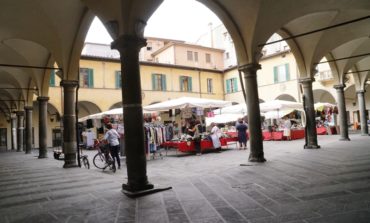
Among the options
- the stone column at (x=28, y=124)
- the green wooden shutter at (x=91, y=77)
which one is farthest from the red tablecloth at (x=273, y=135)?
the green wooden shutter at (x=91, y=77)

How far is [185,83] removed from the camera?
3022 centimetres

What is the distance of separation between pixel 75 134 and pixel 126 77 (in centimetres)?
Result: 518

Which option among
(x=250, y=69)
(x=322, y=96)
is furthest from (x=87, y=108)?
(x=250, y=69)

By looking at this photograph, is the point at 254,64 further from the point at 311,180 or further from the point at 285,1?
the point at 311,180

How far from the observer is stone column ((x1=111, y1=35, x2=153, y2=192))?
18.8 ft

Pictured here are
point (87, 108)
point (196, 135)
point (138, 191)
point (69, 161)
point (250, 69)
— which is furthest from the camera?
point (87, 108)

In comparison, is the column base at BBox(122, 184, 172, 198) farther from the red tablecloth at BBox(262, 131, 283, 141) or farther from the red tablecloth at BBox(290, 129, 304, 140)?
the red tablecloth at BBox(290, 129, 304, 140)

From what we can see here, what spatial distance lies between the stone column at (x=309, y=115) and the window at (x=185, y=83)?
18.4 m

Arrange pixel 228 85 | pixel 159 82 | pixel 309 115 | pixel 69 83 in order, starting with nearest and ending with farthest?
pixel 69 83 → pixel 309 115 → pixel 159 82 → pixel 228 85

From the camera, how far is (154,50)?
1572 inches

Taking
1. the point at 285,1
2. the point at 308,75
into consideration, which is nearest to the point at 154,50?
the point at 308,75

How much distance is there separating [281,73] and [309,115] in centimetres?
1726

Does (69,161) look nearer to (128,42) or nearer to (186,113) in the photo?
(186,113)

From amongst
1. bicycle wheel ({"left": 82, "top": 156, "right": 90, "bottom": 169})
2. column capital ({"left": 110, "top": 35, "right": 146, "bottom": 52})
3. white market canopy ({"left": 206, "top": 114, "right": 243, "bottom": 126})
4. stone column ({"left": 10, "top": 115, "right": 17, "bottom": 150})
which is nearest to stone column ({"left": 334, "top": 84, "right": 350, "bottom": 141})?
white market canopy ({"left": 206, "top": 114, "right": 243, "bottom": 126})
